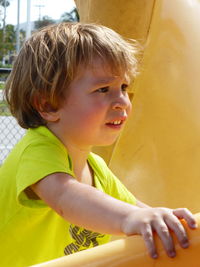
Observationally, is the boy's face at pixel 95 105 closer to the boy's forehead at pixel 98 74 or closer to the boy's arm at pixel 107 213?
the boy's forehead at pixel 98 74

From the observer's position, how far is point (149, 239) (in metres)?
0.70

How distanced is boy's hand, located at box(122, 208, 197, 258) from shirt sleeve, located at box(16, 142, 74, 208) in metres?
0.26

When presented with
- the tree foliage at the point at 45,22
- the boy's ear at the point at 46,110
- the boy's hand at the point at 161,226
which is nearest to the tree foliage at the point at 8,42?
the tree foliage at the point at 45,22

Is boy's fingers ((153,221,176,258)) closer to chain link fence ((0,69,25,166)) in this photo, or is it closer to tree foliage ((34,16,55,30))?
tree foliage ((34,16,55,30))

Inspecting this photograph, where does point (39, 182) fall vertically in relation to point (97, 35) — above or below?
below

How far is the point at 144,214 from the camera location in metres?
0.75

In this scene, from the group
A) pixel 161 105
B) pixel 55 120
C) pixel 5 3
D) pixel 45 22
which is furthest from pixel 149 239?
pixel 5 3

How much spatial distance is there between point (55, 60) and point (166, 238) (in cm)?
50

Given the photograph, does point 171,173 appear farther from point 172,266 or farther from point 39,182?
point 172,266

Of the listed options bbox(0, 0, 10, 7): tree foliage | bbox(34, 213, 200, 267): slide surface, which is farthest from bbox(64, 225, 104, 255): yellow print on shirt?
bbox(0, 0, 10, 7): tree foliage

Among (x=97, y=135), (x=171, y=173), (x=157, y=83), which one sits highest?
(x=97, y=135)

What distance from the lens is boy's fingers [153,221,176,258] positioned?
27.1 inches

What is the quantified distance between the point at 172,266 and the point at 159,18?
3.63ft

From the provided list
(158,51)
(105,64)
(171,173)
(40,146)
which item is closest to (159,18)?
(158,51)
